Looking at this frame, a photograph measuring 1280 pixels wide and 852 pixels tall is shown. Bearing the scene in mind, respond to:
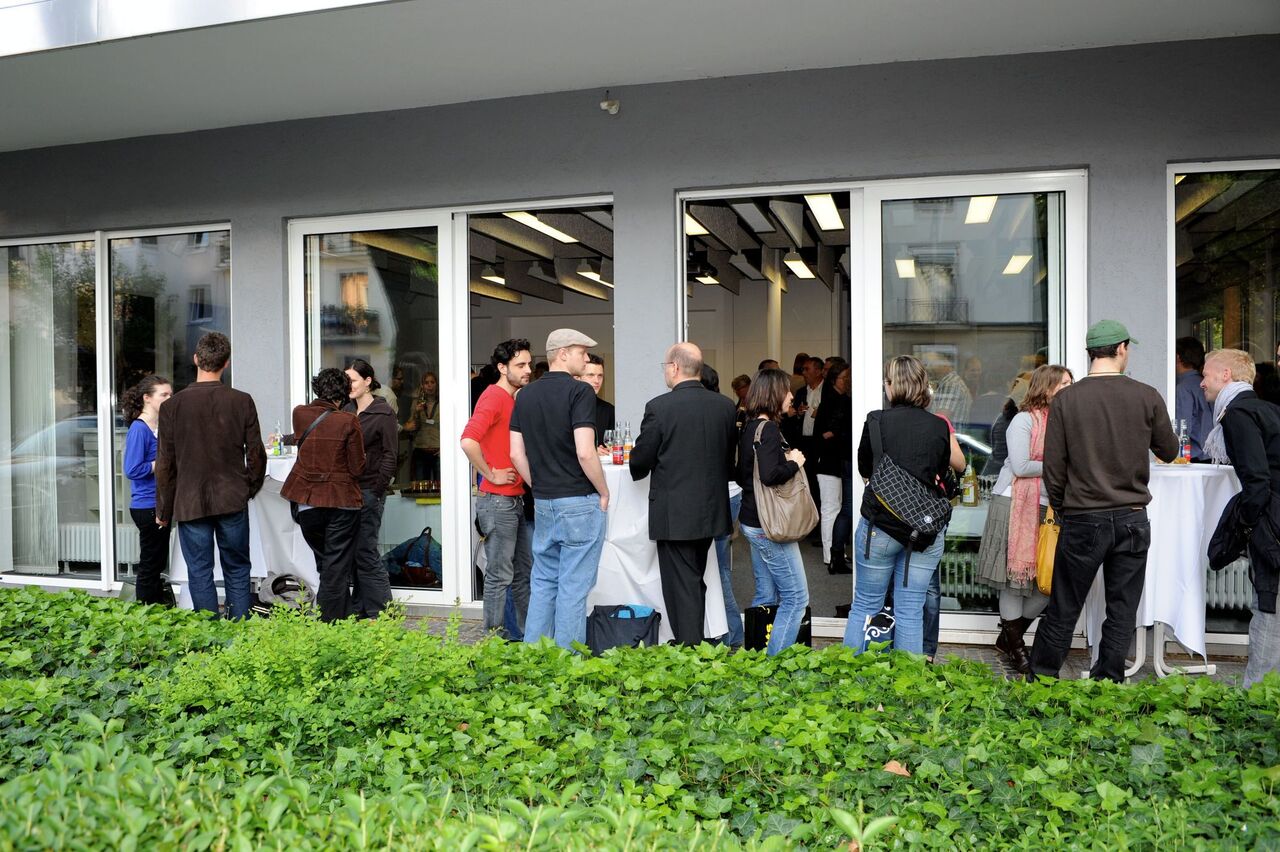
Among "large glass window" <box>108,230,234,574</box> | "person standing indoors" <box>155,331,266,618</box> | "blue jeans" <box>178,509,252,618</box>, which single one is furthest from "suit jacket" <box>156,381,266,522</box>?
"large glass window" <box>108,230,234,574</box>

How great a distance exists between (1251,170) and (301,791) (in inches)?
236

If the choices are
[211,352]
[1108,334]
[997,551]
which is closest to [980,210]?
[1108,334]

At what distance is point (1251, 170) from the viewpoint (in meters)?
5.61

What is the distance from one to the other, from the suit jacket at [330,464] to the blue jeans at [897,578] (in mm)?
2747

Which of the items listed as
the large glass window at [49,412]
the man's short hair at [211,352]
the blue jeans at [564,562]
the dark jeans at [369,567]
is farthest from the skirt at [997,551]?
the large glass window at [49,412]

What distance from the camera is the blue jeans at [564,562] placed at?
4.87 metres

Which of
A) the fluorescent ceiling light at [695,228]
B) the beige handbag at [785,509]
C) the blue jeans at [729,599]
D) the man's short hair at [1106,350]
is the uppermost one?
the fluorescent ceiling light at [695,228]

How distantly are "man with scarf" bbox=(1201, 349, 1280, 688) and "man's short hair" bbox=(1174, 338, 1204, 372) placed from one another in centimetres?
118

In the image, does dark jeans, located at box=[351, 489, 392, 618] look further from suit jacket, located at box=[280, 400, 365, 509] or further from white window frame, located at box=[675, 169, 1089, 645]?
white window frame, located at box=[675, 169, 1089, 645]

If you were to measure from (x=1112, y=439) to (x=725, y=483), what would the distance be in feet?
5.80

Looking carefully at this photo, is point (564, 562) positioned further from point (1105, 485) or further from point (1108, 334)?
point (1108, 334)

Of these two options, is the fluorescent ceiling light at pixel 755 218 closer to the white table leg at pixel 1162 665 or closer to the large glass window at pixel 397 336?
the large glass window at pixel 397 336

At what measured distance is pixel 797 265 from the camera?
1366 cm

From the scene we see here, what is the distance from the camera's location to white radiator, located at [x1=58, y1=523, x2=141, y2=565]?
766 centimetres
